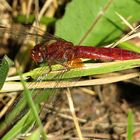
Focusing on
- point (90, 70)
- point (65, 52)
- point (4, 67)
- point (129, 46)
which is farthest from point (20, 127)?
point (129, 46)

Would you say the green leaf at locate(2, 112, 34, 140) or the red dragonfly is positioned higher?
the red dragonfly

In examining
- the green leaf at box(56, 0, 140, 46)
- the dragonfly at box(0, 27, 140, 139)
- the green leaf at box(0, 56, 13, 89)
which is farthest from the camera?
the green leaf at box(56, 0, 140, 46)

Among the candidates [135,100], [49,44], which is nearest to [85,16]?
[49,44]

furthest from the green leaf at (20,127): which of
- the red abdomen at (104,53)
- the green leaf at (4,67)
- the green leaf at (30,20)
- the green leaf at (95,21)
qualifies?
the green leaf at (30,20)

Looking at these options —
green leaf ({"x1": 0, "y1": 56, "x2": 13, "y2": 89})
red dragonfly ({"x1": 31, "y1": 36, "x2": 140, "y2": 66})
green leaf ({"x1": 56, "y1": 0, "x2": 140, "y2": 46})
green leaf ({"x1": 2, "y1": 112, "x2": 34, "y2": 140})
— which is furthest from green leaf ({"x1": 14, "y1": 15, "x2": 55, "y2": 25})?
green leaf ({"x1": 2, "y1": 112, "x2": 34, "y2": 140})

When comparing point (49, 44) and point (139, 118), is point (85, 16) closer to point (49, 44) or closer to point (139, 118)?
point (49, 44)

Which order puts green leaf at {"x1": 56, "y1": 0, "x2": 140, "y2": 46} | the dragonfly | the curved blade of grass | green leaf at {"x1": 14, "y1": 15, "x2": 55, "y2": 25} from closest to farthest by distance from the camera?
the curved blade of grass, the dragonfly, green leaf at {"x1": 56, "y1": 0, "x2": 140, "y2": 46}, green leaf at {"x1": 14, "y1": 15, "x2": 55, "y2": 25}

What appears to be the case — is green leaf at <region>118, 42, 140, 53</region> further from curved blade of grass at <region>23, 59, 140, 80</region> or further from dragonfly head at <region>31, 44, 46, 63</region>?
dragonfly head at <region>31, 44, 46, 63</region>
